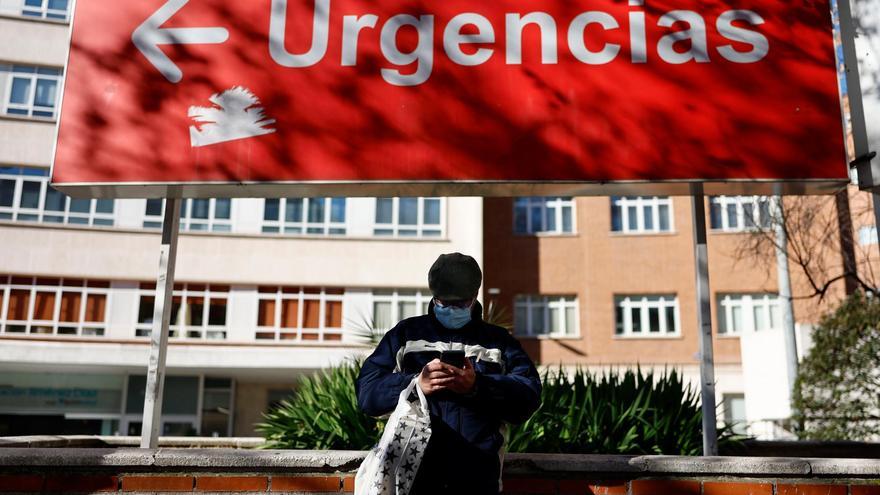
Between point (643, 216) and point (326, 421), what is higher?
point (643, 216)

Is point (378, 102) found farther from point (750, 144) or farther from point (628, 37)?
point (750, 144)

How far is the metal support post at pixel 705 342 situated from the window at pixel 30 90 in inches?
1029

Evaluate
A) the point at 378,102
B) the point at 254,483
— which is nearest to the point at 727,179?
the point at 378,102

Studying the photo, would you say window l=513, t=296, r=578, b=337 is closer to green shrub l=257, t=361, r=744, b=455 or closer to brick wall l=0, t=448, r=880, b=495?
green shrub l=257, t=361, r=744, b=455

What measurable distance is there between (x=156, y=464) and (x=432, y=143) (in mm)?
2290

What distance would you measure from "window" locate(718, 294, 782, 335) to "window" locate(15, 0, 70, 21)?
83.4 feet

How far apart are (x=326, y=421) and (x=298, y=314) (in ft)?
68.5

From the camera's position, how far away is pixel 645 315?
A: 2784cm

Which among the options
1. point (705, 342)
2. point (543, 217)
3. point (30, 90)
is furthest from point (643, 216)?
point (705, 342)

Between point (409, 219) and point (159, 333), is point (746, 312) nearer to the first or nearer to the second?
point (409, 219)

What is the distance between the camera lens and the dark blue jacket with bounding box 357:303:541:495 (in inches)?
105

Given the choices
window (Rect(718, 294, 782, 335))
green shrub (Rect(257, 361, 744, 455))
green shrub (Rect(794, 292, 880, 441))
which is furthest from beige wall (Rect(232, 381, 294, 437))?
green shrub (Rect(257, 361, 744, 455))

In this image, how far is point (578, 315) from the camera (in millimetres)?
28016

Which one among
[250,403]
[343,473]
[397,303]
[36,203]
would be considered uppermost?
[36,203]
